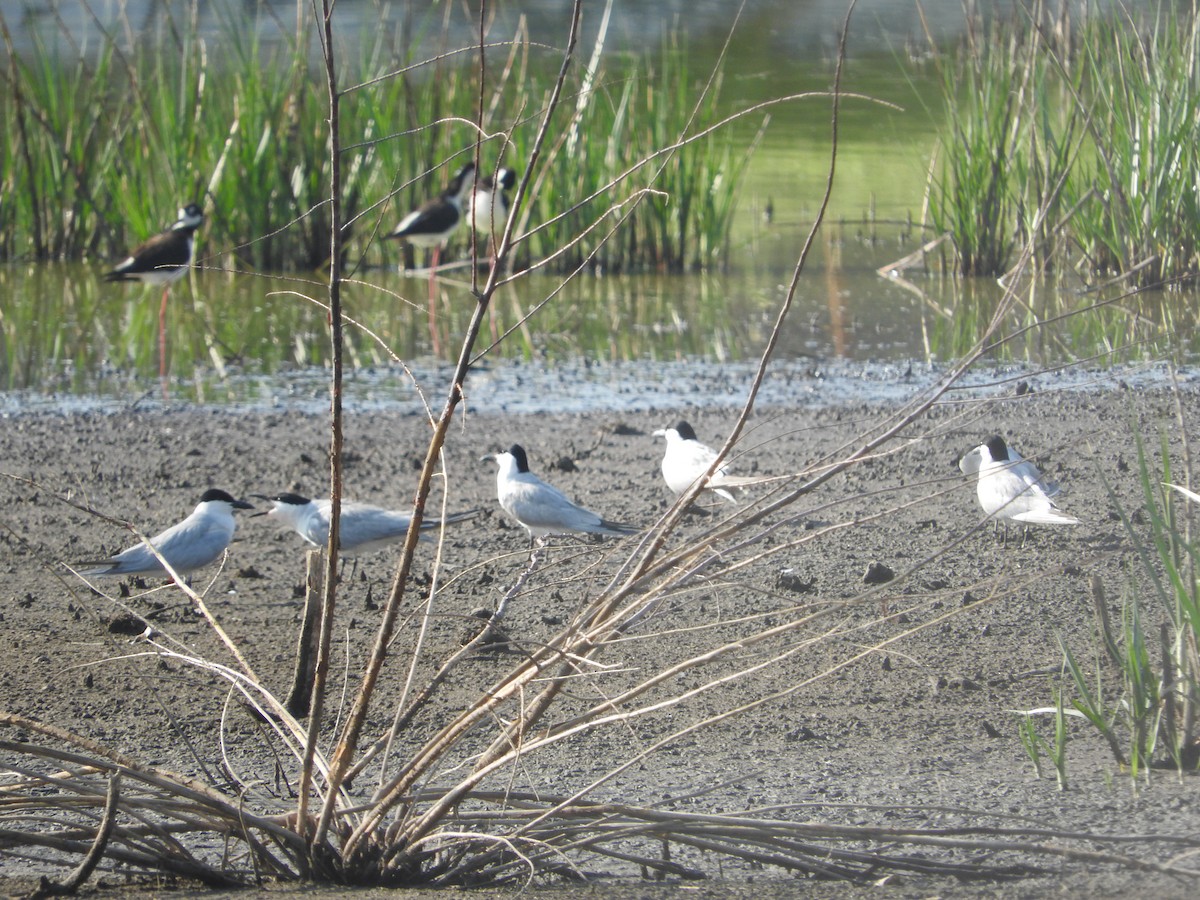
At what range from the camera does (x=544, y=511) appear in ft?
17.5

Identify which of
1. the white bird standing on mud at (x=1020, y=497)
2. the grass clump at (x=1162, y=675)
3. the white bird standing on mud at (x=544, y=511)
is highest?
the grass clump at (x=1162, y=675)

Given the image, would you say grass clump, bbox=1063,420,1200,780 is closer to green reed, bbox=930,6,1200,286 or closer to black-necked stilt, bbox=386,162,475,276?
green reed, bbox=930,6,1200,286

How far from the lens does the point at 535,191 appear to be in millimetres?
11781

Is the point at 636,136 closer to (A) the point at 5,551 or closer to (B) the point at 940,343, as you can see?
(B) the point at 940,343

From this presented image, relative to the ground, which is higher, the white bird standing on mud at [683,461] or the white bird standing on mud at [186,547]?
the white bird standing on mud at [683,461]

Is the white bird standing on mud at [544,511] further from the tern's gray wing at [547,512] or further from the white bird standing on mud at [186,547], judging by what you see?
the white bird standing on mud at [186,547]

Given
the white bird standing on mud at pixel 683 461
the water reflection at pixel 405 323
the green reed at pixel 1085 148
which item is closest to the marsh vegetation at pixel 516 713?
the white bird standing on mud at pixel 683 461

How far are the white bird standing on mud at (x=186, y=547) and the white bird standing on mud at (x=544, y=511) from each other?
3.28 ft

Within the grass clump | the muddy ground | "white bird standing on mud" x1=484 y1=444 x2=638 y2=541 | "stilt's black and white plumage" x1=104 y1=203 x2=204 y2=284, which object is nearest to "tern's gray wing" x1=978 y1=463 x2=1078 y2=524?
the muddy ground

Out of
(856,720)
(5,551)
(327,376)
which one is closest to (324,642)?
(856,720)

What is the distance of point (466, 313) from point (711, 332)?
6.46 feet

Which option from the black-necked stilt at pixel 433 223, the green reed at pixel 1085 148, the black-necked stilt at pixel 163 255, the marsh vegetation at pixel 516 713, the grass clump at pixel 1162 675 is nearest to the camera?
the marsh vegetation at pixel 516 713

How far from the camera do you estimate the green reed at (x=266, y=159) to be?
1112cm

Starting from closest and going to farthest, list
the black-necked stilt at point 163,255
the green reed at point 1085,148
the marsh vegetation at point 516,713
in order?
the marsh vegetation at point 516,713 < the green reed at point 1085,148 < the black-necked stilt at point 163,255
